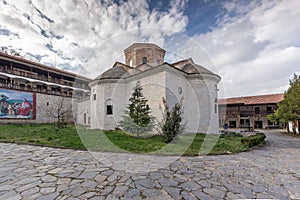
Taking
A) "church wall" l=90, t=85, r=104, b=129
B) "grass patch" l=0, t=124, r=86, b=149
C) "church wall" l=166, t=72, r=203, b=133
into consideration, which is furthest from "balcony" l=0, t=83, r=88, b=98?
"church wall" l=166, t=72, r=203, b=133

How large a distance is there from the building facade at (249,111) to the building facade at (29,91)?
2719 centimetres

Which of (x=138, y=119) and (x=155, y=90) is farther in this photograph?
(x=155, y=90)

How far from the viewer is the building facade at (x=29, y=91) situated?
720 inches

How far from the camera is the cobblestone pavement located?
289 cm

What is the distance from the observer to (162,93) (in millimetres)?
11617

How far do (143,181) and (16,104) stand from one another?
22.7 m

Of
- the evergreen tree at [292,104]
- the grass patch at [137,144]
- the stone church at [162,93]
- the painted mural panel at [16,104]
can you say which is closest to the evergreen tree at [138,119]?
the grass patch at [137,144]

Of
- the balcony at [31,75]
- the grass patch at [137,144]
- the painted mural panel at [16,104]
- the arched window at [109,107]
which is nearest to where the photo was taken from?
the grass patch at [137,144]

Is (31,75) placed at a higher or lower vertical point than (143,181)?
higher

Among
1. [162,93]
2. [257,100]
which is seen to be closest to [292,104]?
[257,100]

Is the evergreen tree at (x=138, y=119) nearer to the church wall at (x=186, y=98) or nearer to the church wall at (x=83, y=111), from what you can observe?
the church wall at (x=186, y=98)

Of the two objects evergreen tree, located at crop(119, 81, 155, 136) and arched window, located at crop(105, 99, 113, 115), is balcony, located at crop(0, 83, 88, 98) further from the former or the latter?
evergreen tree, located at crop(119, 81, 155, 136)

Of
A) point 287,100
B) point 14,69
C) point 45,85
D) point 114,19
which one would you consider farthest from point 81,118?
point 287,100

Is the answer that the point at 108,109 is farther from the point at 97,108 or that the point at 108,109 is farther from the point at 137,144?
the point at 137,144
